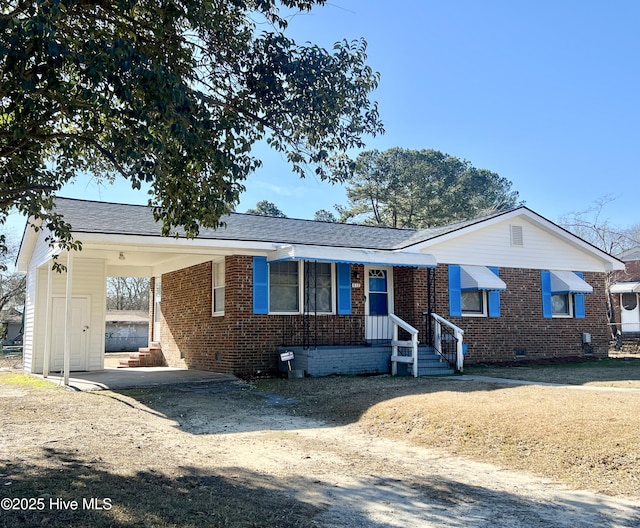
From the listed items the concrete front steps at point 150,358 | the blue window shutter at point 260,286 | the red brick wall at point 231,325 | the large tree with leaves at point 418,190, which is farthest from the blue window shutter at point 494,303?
the large tree with leaves at point 418,190

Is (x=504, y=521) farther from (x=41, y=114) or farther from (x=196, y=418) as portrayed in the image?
(x=41, y=114)

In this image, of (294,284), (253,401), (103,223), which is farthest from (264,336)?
(103,223)

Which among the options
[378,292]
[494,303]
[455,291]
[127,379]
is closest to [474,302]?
[494,303]

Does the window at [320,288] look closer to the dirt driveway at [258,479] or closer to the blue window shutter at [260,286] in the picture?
the blue window shutter at [260,286]

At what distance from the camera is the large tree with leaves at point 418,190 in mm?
38031

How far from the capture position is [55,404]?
1006cm

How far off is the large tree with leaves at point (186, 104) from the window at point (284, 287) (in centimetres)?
617

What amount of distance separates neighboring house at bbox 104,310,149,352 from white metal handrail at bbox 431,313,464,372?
24.4 meters

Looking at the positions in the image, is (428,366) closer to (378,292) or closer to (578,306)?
(378,292)

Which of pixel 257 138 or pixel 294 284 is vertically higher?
pixel 257 138

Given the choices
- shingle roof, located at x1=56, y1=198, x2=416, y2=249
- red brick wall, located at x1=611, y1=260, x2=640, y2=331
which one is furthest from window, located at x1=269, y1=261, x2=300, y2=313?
red brick wall, located at x1=611, y1=260, x2=640, y2=331

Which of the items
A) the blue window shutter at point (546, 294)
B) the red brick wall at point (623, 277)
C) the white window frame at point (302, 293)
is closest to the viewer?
the white window frame at point (302, 293)

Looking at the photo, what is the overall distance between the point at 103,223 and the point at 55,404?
4.65 metres

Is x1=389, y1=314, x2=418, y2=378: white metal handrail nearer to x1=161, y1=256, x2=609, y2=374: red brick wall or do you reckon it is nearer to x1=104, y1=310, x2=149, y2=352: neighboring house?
x1=161, y1=256, x2=609, y2=374: red brick wall
